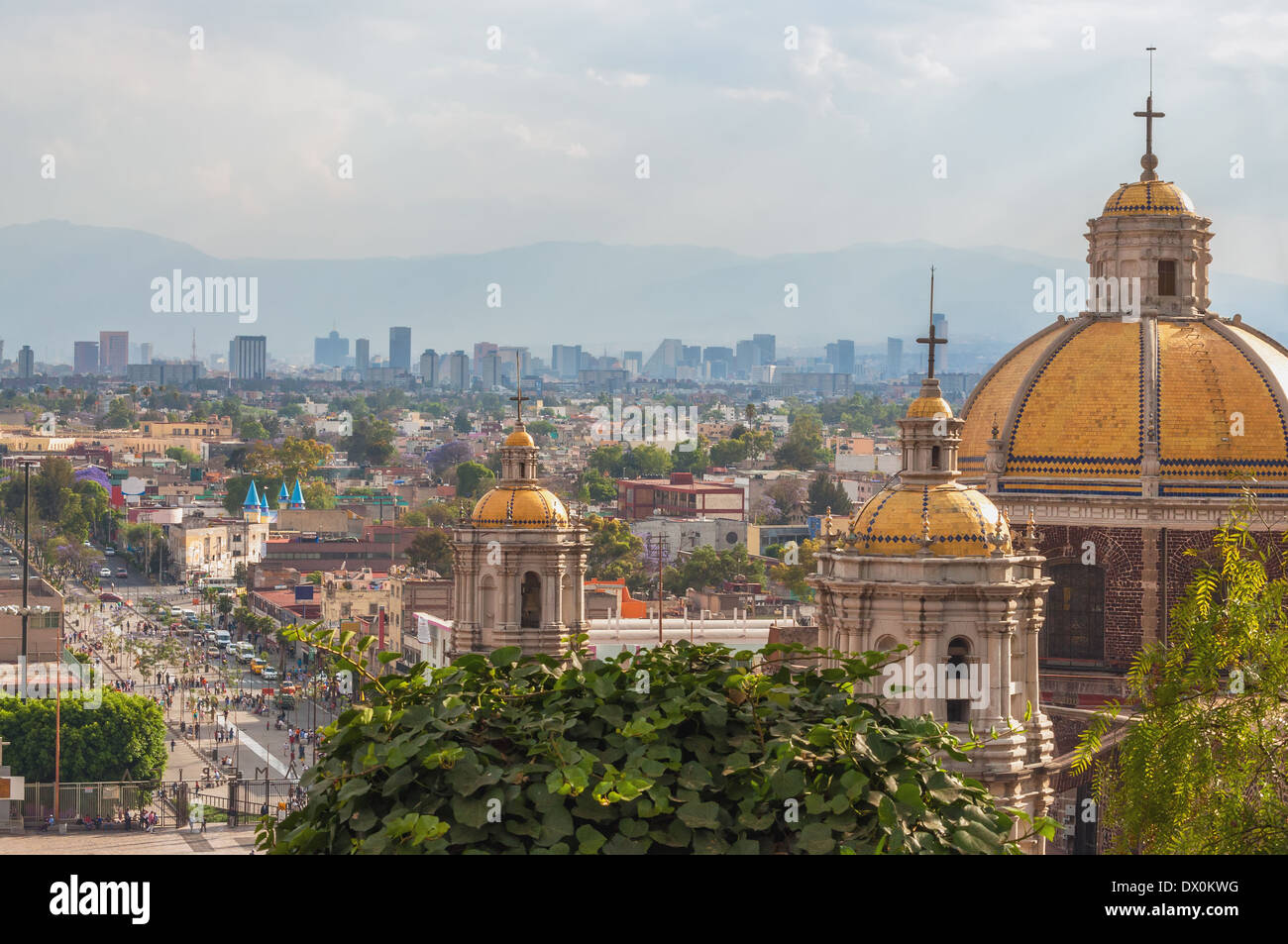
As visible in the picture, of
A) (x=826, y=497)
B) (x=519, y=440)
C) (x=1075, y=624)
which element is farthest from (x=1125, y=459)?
(x=826, y=497)

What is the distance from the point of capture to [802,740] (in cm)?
1125

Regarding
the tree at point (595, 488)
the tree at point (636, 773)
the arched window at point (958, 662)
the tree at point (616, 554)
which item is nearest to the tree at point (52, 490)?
the tree at point (595, 488)

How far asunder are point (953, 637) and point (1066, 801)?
5.86 meters

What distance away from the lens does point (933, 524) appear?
27609 mm

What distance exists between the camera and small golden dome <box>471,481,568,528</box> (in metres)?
44.1

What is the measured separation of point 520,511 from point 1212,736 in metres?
29.7

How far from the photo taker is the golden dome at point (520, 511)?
145ft

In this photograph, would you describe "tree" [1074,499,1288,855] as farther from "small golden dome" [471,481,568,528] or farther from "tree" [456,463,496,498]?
"tree" [456,463,496,498]

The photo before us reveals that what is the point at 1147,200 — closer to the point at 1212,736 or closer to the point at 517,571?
the point at 517,571

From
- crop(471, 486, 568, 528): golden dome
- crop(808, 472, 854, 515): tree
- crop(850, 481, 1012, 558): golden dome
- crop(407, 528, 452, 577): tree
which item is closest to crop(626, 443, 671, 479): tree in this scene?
crop(808, 472, 854, 515): tree

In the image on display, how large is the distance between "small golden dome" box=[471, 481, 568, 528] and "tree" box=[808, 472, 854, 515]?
10296cm
